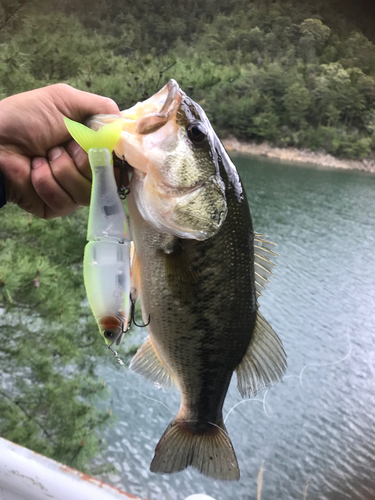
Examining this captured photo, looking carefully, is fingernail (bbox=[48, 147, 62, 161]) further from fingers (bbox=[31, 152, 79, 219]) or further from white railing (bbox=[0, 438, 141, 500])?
white railing (bbox=[0, 438, 141, 500])

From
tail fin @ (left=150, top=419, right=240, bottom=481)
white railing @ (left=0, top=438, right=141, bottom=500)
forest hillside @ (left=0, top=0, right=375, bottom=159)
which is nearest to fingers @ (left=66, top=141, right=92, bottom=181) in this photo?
tail fin @ (left=150, top=419, right=240, bottom=481)

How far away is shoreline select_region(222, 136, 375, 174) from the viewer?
8477 mm

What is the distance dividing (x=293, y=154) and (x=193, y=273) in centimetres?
980

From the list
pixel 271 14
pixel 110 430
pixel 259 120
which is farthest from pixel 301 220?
pixel 271 14

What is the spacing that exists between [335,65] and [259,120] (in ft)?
10.5

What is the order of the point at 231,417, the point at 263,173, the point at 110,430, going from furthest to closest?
the point at 263,173 → the point at 231,417 → the point at 110,430

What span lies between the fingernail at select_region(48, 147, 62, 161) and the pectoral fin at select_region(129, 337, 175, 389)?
1.54ft

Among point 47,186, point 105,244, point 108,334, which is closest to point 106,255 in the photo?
point 105,244

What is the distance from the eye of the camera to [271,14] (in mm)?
11836

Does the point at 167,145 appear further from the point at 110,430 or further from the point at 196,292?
the point at 110,430

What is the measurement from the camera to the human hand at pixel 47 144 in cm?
71

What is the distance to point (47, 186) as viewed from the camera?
2.44ft

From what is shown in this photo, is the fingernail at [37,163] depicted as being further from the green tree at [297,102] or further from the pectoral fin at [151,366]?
the green tree at [297,102]

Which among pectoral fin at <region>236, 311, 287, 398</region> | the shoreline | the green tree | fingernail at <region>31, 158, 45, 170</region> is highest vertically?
fingernail at <region>31, 158, 45, 170</region>
